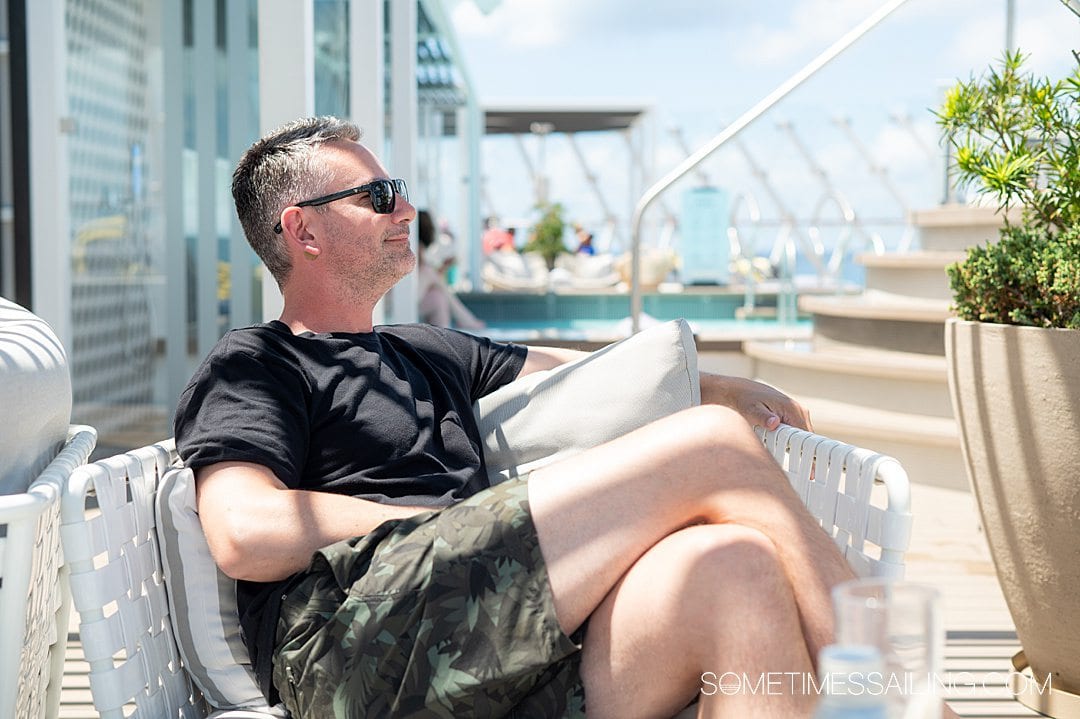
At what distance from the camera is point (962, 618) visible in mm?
2777

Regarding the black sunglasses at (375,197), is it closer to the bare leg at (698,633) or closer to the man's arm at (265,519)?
the man's arm at (265,519)

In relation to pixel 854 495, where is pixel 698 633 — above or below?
below


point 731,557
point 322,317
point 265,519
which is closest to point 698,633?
point 731,557

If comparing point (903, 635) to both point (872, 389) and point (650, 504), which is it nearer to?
A: point (650, 504)

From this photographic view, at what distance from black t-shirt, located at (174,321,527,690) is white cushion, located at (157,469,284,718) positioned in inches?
1.4

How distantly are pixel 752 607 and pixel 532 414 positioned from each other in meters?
0.72

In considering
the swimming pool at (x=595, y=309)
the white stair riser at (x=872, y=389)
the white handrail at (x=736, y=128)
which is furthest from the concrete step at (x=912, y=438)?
the swimming pool at (x=595, y=309)

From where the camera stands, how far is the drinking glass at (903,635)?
0.72 meters

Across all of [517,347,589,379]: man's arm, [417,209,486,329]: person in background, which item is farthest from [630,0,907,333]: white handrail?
[417,209,486,329]: person in background

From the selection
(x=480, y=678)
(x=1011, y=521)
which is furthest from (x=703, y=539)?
(x=1011, y=521)

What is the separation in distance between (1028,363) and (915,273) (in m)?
3.19

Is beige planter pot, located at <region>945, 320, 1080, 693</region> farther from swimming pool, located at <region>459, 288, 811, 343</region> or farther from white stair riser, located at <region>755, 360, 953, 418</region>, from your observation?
swimming pool, located at <region>459, 288, 811, 343</region>

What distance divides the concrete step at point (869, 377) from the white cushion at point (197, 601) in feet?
11.2

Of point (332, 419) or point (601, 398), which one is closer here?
point (332, 419)
